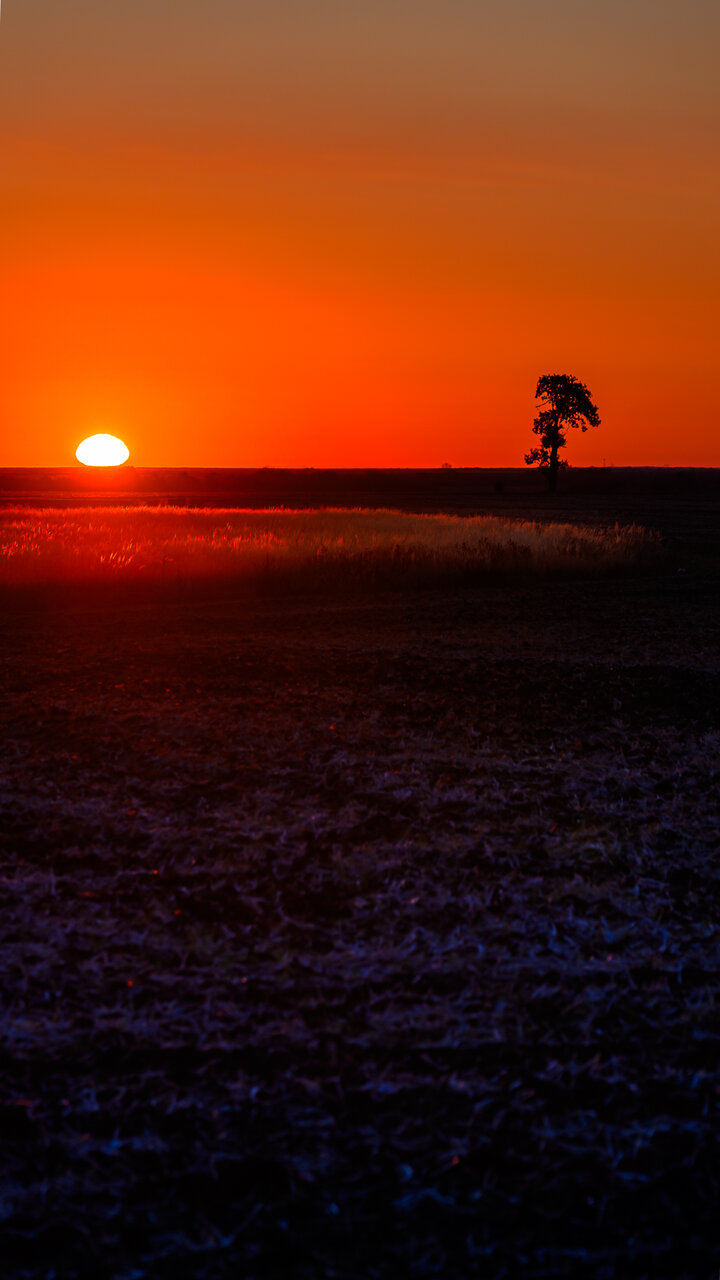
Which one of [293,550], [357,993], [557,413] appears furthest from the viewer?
[557,413]

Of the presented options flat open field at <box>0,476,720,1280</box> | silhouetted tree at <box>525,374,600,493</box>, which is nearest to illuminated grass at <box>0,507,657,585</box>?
flat open field at <box>0,476,720,1280</box>

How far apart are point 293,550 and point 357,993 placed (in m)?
16.6

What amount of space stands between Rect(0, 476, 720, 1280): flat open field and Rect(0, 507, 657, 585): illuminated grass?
9.13m

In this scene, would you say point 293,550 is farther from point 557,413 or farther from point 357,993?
point 557,413

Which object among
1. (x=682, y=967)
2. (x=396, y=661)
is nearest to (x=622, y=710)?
(x=396, y=661)

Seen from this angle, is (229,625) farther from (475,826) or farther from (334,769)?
(475,826)

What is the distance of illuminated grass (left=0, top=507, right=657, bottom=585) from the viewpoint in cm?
1791

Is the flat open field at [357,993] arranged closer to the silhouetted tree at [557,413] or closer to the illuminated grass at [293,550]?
the illuminated grass at [293,550]

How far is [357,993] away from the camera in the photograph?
3.93 metres

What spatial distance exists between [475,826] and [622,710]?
4008 millimetres

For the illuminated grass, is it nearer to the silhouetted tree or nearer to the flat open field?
the flat open field

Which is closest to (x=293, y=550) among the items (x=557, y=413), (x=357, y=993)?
(x=357, y=993)

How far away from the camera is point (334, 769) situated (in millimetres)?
7215

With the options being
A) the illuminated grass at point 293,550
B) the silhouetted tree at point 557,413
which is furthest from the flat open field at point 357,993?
the silhouetted tree at point 557,413
